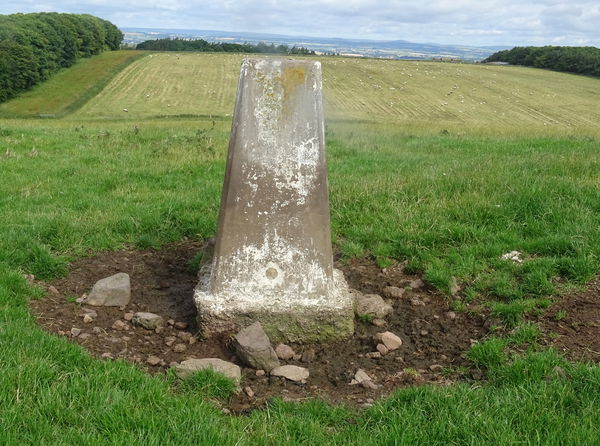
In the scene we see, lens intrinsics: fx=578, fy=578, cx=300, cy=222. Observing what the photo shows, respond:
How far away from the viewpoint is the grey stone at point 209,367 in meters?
3.90

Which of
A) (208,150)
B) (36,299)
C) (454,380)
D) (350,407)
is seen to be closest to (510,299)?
(454,380)

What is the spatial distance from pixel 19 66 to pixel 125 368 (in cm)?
5975

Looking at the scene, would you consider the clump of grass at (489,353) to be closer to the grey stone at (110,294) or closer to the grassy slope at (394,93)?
the grey stone at (110,294)

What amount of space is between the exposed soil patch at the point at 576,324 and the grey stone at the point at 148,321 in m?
3.11

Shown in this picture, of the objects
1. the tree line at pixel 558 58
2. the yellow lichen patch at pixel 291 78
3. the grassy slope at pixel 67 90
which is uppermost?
the tree line at pixel 558 58

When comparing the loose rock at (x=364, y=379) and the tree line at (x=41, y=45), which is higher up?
the tree line at (x=41, y=45)

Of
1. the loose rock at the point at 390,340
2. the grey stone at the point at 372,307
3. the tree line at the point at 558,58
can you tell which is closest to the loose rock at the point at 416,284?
the grey stone at the point at 372,307

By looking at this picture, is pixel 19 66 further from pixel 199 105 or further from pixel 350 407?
pixel 350 407

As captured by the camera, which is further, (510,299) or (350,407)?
(510,299)

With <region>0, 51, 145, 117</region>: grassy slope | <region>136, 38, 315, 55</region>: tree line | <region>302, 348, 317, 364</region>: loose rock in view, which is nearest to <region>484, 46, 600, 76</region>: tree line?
<region>136, 38, 315, 55</region>: tree line

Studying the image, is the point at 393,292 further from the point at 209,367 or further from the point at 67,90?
the point at 67,90

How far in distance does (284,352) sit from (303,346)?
21cm

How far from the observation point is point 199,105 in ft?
128

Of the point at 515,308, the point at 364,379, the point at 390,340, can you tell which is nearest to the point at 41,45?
the point at 390,340
